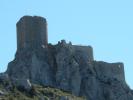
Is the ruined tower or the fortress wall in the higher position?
the ruined tower

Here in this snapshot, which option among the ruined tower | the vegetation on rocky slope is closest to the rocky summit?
the ruined tower

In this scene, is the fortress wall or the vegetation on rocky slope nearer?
the vegetation on rocky slope

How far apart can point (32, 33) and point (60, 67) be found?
6.34m

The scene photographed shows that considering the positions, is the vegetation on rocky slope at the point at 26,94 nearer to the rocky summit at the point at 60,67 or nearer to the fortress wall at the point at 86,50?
the rocky summit at the point at 60,67

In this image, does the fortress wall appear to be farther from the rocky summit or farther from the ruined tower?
the ruined tower

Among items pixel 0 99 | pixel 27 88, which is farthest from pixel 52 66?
pixel 0 99

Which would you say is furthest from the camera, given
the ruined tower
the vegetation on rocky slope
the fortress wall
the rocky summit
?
the fortress wall

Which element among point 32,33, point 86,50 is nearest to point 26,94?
point 32,33

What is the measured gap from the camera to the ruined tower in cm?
12900

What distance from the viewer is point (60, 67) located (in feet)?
417

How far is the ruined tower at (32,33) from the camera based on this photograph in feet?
423

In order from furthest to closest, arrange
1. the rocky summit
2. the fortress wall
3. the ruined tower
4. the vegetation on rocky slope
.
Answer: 1. the fortress wall
2. the ruined tower
3. the rocky summit
4. the vegetation on rocky slope

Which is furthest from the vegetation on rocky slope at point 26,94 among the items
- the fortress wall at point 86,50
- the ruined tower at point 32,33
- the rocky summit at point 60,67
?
the fortress wall at point 86,50

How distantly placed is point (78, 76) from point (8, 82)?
90.5ft
